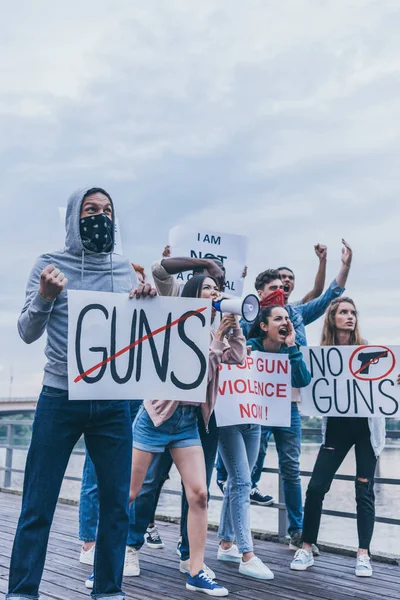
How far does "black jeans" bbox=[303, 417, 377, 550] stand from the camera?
501cm

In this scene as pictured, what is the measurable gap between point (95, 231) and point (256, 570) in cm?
257

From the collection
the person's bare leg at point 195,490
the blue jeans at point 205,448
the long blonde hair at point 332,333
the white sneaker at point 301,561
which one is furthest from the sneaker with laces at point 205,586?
the long blonde hair at point 332,333

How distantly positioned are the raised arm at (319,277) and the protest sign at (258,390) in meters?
1.32

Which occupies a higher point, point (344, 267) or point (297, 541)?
point (344, 267)

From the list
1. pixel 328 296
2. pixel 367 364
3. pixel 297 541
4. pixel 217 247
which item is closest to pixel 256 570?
pixel 297 541

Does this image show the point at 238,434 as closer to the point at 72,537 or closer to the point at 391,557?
the point at 391,557

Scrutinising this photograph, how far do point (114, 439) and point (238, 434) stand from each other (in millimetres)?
1630

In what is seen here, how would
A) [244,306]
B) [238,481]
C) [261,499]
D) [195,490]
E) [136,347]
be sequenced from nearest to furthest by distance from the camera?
[136,347] → [244,306] → [195,490] → [238,481] → [261,499]

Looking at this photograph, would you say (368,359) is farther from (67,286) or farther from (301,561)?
(67,286)

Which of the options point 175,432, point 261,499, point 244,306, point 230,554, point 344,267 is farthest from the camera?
point 261,499

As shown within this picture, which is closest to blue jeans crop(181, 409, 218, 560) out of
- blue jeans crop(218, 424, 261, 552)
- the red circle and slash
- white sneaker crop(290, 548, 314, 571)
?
blue jeans crop(218, 424, 261, 552)

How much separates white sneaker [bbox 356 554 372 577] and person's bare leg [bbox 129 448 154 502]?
1.61 metres

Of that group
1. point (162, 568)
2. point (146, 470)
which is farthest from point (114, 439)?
point (162, 568)

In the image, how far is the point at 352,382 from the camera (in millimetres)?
5402
